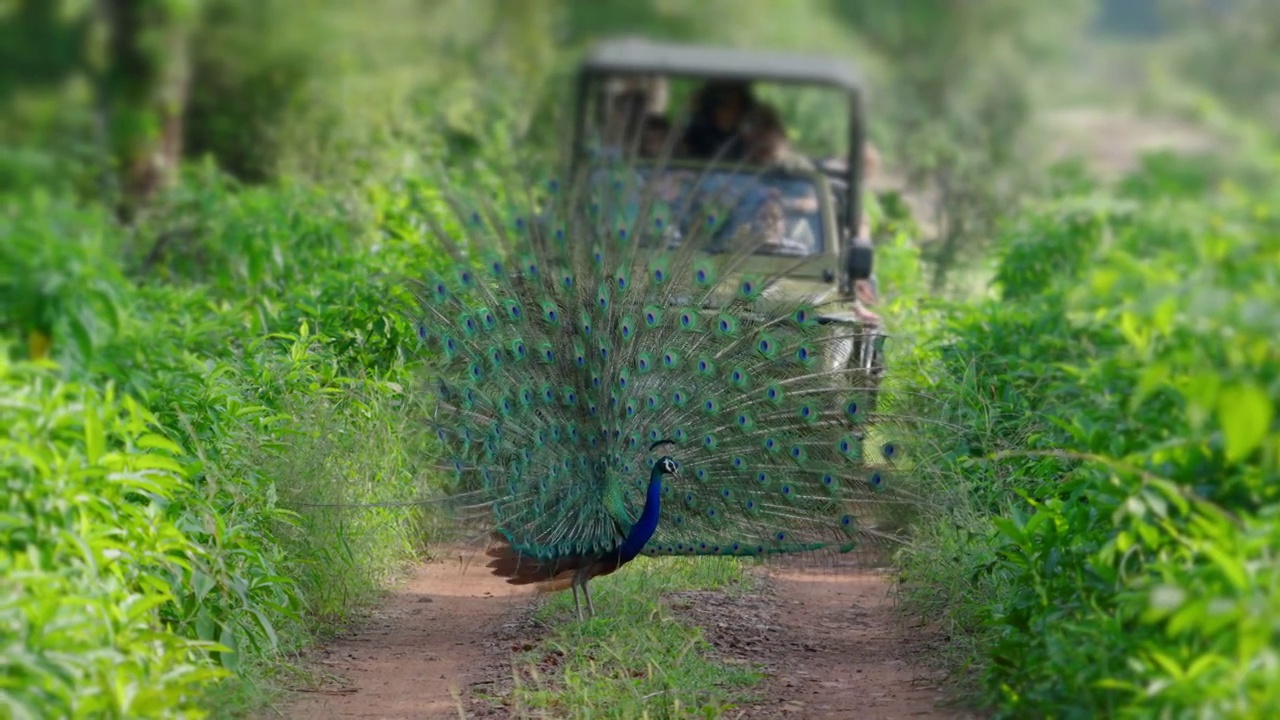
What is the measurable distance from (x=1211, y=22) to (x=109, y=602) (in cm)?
4615

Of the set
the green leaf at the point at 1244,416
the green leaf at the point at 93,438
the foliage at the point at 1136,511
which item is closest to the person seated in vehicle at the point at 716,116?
the foliage at the point at 1136,511

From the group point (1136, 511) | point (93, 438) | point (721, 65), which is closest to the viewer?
point (1136, 511)

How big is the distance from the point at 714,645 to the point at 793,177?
16.4 feet

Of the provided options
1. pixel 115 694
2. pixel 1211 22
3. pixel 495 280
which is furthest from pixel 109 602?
pixel 1211 22

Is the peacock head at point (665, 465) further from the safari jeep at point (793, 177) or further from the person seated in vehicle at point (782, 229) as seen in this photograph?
the person seated in vehicle at point (782, 229)

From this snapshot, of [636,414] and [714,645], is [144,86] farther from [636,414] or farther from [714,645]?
[714,645]

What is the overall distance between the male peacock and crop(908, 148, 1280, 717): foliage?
0.63m

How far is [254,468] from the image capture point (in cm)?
710

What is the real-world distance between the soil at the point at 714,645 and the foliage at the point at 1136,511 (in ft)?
1.23

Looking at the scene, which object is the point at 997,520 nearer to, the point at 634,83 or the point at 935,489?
the point at 935,489

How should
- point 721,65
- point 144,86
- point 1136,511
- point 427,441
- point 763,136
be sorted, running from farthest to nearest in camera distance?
point 144,86
point 763,136
point 721,65
point 427,441
point 1136,511

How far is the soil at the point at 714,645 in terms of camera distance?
6543mm

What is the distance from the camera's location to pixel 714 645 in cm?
741

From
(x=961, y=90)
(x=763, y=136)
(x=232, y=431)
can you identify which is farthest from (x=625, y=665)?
(x=961, y=90)
